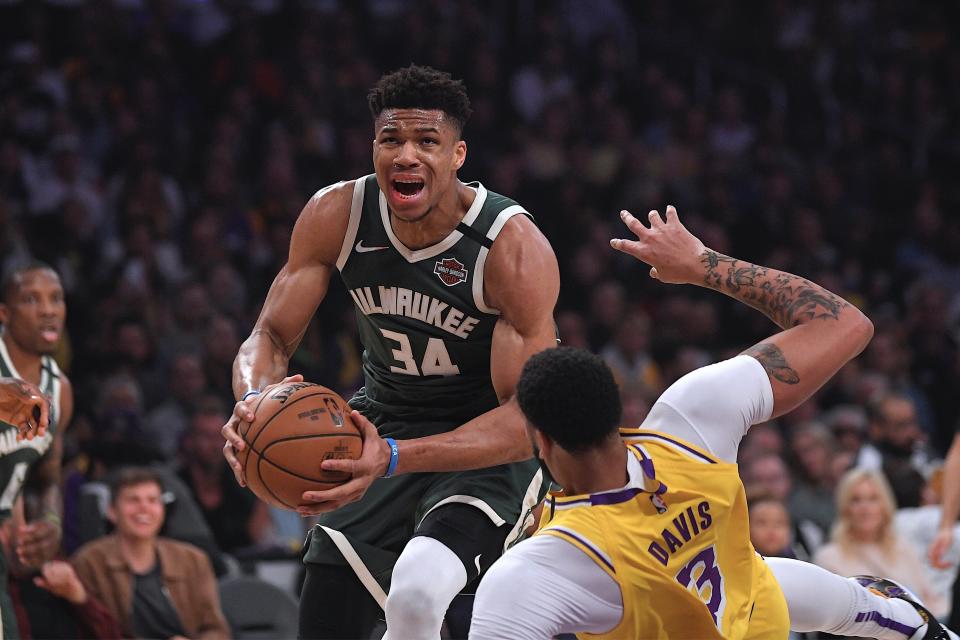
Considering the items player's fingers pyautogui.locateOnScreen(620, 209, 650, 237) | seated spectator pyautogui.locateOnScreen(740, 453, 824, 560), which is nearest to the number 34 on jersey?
player's fingers pyautogui.locateOnScreen(620, 209, 650, 237)

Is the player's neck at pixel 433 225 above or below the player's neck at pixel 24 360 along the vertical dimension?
above

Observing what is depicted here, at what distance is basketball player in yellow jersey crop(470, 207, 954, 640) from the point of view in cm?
294

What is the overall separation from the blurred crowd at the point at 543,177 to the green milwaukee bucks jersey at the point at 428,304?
121 inches

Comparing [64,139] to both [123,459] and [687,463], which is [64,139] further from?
[687,463]

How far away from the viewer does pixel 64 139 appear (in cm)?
910

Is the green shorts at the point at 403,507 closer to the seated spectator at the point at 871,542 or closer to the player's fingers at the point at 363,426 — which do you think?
the player's fingers at the point at 363,426

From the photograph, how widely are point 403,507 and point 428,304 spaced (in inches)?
25.2

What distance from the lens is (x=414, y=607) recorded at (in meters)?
3.60

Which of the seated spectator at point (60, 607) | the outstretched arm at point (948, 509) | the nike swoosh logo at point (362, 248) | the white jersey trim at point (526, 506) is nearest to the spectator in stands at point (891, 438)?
the outstretched arm at point (948, 509)

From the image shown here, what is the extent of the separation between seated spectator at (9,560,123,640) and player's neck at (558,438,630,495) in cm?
334

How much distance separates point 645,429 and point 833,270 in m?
8.39

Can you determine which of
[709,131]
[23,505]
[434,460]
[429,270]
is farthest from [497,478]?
[709,131]

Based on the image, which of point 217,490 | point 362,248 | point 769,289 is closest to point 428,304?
point 362,248

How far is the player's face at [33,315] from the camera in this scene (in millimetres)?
5219
